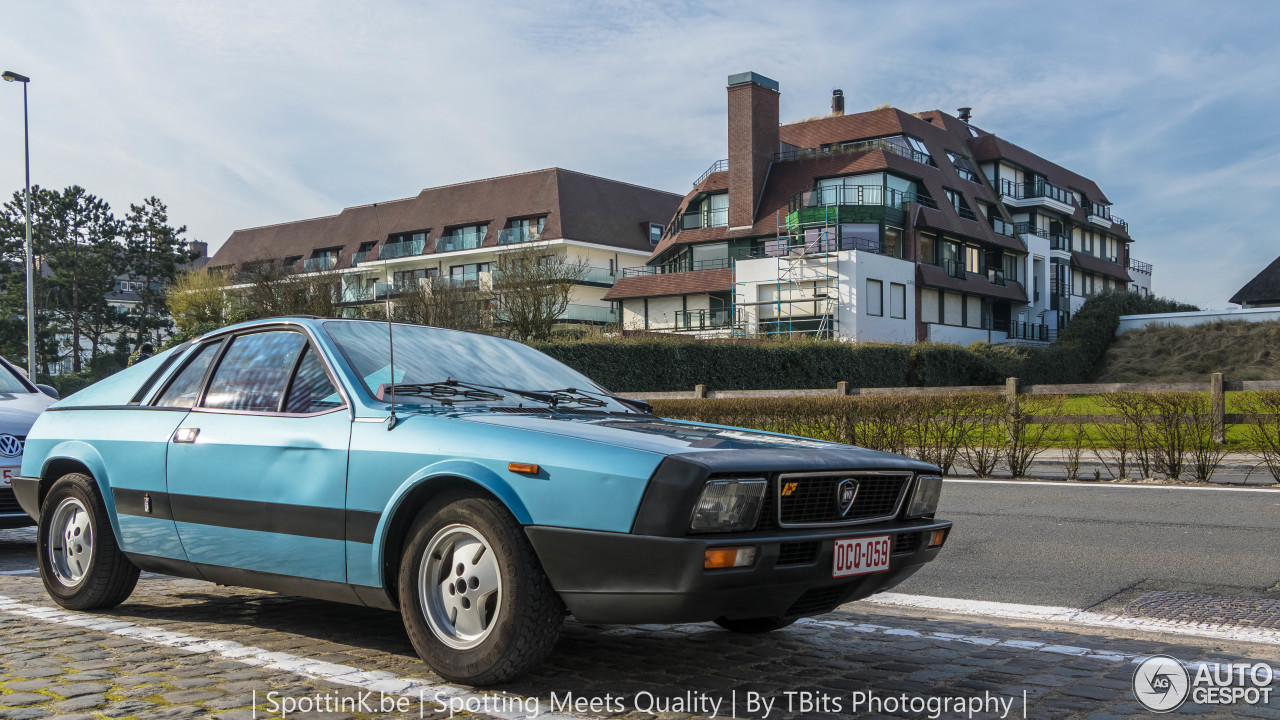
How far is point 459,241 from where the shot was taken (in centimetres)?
6825

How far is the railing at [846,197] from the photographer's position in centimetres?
5156

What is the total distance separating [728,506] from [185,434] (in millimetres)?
2882

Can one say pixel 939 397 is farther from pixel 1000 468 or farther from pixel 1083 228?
pixel 1083 228

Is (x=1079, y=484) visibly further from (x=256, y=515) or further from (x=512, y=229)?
(x=512, y=229)

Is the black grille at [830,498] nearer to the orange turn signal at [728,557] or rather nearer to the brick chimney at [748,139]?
the orange turn signal at [728,557]

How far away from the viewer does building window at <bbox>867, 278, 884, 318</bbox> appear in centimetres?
5062

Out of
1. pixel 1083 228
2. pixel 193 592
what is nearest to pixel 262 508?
pixel 193 592

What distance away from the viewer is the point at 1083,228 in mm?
77125

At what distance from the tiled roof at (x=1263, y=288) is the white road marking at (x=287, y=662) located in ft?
282

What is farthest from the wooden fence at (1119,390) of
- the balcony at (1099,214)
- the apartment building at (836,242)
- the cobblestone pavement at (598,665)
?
the balcony at (1099,214)

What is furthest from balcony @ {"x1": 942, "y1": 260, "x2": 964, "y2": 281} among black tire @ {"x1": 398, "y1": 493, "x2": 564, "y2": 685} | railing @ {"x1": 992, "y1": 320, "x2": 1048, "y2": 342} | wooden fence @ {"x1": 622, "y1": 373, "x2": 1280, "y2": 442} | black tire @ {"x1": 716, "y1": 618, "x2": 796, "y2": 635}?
black tire @ {"x1": 398, "y1": 493, "x2": 564, "y2": 685}

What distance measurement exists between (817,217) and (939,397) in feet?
124

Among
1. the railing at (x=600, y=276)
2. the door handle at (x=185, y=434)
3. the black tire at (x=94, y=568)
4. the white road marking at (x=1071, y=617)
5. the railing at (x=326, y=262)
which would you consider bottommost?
the white road marking at (x=1071, y=617)

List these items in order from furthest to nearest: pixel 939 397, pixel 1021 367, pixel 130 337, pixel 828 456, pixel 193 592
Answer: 1. pixel 130 337
2. pixel 1021 367
3. pixel 939 397
4. pixel 193 592
5. pixel 828 456
